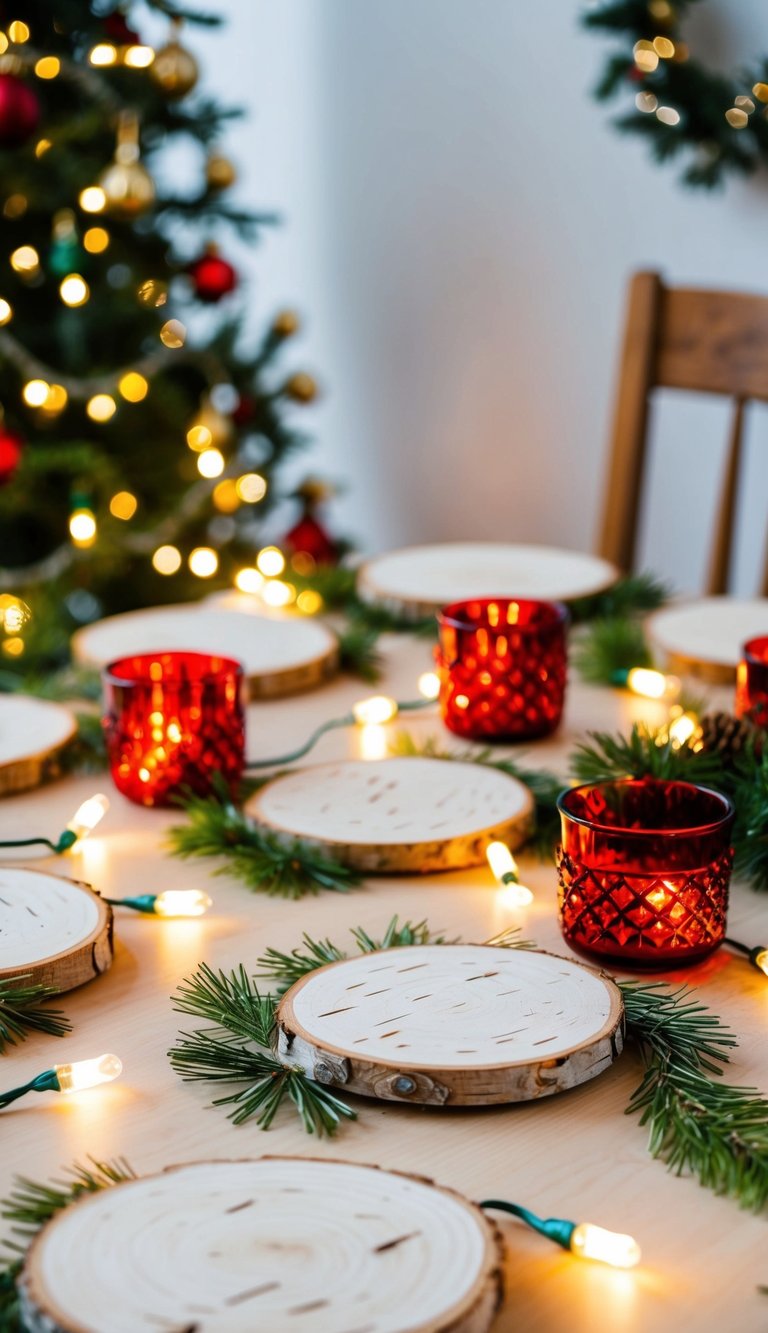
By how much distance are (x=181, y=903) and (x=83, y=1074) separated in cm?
17

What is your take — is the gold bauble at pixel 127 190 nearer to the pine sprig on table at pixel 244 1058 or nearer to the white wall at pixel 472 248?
the white wall at pixel 472 248

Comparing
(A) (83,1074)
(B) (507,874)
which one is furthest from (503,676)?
(A) (83,1074)

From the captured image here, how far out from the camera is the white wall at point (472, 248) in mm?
2406

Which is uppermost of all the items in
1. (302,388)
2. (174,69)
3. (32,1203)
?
(174,69)

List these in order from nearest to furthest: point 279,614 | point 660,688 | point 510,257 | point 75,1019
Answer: point 75,1019
point 660,688
point 279,614
point 510,257

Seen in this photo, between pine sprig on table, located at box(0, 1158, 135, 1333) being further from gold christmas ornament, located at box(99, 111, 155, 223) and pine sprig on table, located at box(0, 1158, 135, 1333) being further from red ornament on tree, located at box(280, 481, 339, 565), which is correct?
red ornament on tree, located at box(280, 481, 339, 565)

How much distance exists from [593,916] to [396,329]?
2.33 metres

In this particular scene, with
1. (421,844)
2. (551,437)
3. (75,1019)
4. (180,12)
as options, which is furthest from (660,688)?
(551,437)

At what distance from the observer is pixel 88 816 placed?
33.3 inches

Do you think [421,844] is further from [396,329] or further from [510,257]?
[396,329]

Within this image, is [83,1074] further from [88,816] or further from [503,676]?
[503,676]

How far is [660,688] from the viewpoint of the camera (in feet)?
3.56

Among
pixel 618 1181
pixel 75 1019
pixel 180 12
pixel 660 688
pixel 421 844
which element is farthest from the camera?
pixel 180 12

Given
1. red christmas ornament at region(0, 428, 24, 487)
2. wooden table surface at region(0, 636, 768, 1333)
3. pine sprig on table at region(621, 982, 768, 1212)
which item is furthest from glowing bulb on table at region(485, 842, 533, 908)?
red christmas ornament at region(0, 428, 24, 487)
